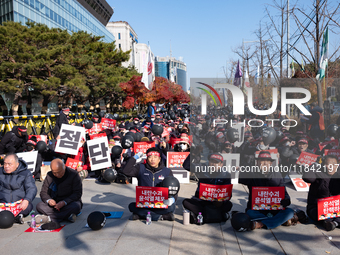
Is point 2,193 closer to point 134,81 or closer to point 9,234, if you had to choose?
point 9,234

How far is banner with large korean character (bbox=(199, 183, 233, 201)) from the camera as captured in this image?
5680mm

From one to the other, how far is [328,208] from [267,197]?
1012 mm

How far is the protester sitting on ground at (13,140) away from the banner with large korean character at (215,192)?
6869 millimetres

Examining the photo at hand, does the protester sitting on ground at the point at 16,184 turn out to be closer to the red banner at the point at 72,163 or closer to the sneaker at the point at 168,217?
the sneaker at the point at 168,217

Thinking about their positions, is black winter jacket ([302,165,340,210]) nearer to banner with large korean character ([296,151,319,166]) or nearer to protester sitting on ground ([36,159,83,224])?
banner with large korean character ([296,151,319,166])

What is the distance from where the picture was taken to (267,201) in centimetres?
561

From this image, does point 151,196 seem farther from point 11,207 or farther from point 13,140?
point 13,140

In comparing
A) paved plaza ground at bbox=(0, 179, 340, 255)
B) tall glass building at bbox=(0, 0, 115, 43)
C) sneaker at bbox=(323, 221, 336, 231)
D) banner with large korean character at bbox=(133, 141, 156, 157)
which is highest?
tall glass building at bbox=(0, 0, 115, 43)

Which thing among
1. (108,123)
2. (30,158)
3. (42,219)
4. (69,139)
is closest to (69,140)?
(69,139)

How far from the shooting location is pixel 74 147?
9273 millimetres

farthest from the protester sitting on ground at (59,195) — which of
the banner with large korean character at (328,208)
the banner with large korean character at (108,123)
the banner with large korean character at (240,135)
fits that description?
the banner with large korean character at (108,123)

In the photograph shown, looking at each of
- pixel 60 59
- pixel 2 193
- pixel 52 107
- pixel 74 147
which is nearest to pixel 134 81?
pixel 60 59

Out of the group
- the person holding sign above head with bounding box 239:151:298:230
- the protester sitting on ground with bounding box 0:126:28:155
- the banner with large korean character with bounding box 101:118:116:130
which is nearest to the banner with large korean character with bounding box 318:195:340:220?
the person holding sign above head with bounding box 239:151:298:230

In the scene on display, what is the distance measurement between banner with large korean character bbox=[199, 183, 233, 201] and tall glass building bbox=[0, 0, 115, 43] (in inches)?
1236
